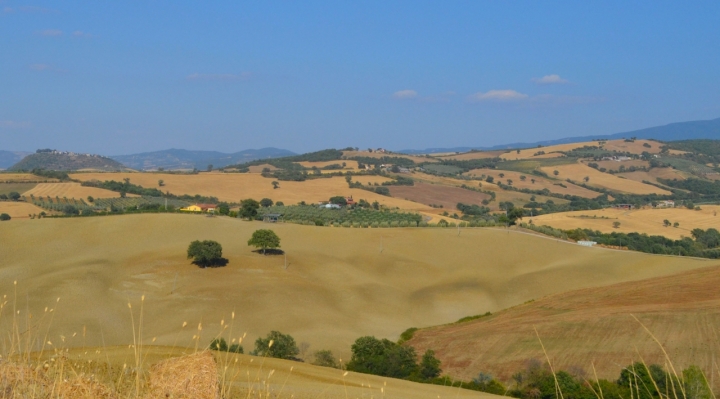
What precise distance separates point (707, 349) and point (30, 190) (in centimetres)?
10047

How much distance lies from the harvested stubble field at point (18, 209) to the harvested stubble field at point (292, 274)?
43.1ft

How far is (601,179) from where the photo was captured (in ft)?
536

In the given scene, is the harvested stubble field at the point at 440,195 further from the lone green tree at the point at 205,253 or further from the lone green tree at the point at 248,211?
the lone green tree at the point at 205,253

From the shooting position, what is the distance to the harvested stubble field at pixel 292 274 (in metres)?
44.9

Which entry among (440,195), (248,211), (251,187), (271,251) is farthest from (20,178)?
(440,195)

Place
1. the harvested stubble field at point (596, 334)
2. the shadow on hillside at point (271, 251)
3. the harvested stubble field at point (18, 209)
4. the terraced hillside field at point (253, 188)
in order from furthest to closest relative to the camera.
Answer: the terraced hillside field at point (253, 188) → the harvested stubble field at point (18, 209) → the shadow on hillside at point (271, 251) → the harvested stubble field at point (596, 334)

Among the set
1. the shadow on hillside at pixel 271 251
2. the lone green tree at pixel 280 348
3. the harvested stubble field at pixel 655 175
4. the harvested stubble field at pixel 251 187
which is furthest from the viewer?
the harvested stubble field at pixel 655 175

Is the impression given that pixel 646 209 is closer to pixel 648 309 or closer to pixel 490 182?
pixel 490 182

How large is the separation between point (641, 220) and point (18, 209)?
305 feet

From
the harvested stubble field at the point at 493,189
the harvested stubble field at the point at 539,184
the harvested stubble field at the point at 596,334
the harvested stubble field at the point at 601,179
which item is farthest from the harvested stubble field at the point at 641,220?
the harvested stubble field at the point at 596,334

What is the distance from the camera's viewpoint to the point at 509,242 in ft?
237

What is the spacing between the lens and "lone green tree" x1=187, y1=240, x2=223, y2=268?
5481cm

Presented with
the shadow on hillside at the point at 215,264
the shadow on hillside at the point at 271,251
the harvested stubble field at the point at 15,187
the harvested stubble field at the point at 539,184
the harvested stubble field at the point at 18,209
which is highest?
the harvested stubble field at the point at 15,187

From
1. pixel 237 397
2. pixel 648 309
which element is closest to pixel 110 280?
pixel 648 309
